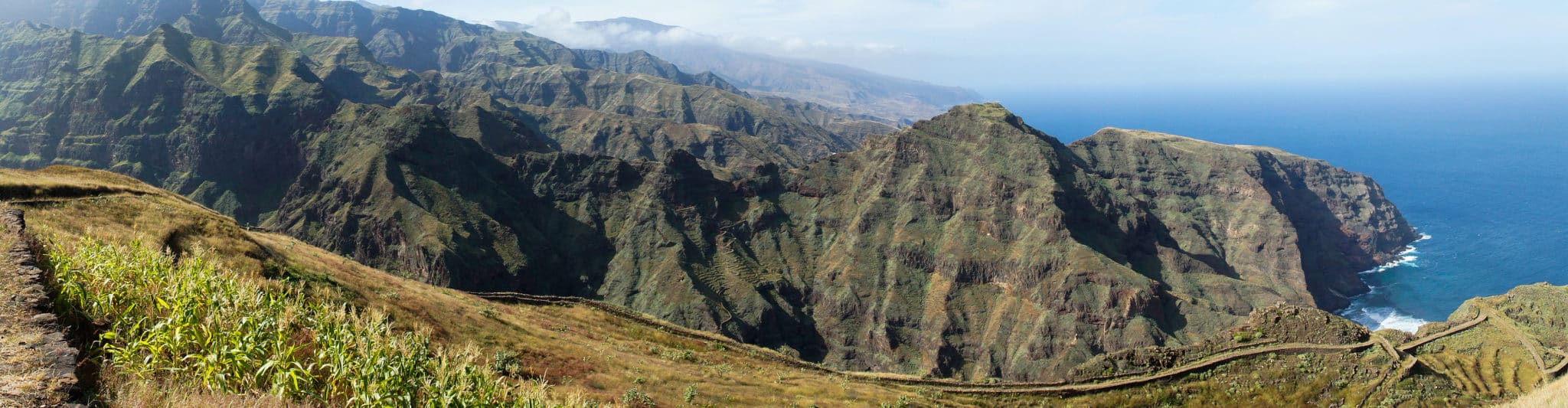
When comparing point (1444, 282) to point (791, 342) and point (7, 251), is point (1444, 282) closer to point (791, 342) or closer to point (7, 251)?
point (791, 342)

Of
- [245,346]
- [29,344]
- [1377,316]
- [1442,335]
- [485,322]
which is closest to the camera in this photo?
[29,344]

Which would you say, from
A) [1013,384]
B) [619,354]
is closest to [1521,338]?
[1013,384]

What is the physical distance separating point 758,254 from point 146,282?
14022cm

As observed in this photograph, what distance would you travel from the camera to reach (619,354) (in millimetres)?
36906

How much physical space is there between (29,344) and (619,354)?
28.2 meters

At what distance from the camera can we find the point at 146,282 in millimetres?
12289

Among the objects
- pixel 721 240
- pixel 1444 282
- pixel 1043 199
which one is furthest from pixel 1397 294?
pixel 721 240

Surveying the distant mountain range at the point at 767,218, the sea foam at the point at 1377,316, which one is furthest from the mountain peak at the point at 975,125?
the sea foam at the point at 1377,316

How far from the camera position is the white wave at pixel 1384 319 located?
140 metres

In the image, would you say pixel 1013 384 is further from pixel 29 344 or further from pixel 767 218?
pixel 767 218

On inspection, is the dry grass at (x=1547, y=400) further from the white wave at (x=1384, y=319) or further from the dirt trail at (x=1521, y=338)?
the white wave at (x=1384, y=319)

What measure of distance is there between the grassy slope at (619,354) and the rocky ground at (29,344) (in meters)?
10.6

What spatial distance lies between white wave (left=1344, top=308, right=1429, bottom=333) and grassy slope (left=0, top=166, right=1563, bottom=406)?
11145 centimetres

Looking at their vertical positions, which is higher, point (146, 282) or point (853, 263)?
point (146, 282)
